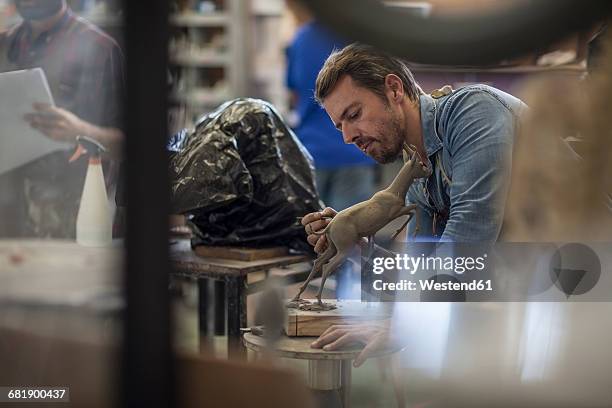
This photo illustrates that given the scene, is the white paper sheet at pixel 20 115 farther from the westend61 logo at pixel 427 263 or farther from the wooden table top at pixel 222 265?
the westend61 logo at pixel 427 263

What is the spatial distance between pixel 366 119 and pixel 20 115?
0.67 meters

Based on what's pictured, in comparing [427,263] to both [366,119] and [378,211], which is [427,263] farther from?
[366,119]

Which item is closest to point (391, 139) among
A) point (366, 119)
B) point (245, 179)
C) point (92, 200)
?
point (366, 119)

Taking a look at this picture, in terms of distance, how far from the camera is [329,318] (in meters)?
1.29

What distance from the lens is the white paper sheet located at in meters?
1.36

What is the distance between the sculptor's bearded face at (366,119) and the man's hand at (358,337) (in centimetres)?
30

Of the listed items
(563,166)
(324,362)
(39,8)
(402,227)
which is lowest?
(324,362)

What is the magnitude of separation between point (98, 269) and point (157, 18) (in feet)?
2.52

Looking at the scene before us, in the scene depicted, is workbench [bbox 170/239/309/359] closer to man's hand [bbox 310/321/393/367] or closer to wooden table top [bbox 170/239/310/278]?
A: wooden table top [bbox 170/239/310/278]

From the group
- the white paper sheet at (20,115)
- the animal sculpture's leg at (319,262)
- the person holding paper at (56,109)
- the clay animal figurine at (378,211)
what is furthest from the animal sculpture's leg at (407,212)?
the white paper sheet at (20,115)

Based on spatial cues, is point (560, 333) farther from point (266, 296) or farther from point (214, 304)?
point (214, 304)

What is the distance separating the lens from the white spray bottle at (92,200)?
4.30ft

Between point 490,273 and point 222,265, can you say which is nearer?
point 490,273

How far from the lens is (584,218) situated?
1.27m
